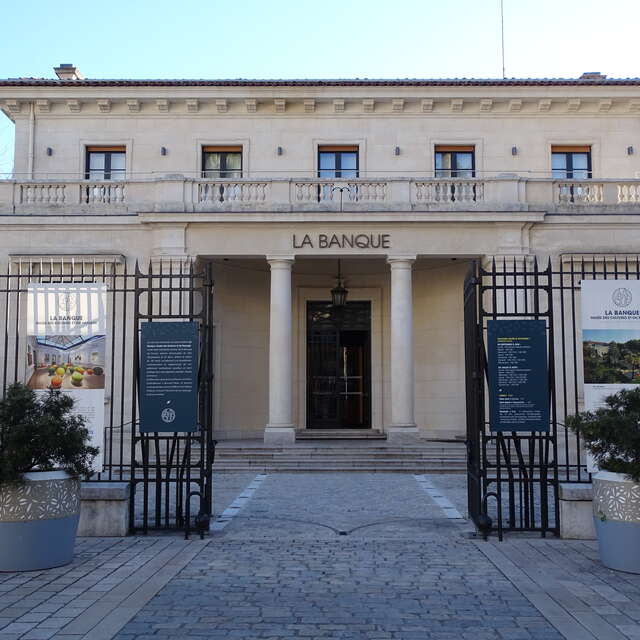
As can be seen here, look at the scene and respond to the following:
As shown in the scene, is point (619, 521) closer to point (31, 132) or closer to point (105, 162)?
point (105, 162)

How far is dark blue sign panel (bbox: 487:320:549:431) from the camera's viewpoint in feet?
32.7

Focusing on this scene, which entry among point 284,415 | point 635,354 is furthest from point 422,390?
point 635,354

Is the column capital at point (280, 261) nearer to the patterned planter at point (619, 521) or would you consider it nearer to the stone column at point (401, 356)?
the stone column at point (401, 356)

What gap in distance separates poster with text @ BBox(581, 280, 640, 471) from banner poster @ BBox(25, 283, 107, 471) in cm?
702

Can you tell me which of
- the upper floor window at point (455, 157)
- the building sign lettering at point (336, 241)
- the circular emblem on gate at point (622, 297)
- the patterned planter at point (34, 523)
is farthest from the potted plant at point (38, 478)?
the upper floor window at point (455, 157)

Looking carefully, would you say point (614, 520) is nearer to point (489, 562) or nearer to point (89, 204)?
point (489, 562)

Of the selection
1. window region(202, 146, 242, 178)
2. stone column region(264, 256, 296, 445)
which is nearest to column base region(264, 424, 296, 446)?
stone column region(264, 256, 296, 445)

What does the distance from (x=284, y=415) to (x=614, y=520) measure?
13181 mm

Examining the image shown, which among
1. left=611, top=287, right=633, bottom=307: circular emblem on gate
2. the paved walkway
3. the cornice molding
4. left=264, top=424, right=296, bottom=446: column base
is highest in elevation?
the cornice molding

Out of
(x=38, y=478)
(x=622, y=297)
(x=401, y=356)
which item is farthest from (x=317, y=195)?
(x=38, y=478)

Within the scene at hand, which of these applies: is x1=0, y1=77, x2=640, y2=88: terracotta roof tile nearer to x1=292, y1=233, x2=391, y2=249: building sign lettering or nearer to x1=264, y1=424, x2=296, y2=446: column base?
x1=292, y1=233, x2=391, y2=249: building sign lettering

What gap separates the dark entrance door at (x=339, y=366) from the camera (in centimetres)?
2541

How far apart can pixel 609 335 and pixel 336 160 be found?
551 inches

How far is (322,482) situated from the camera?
1673cm
